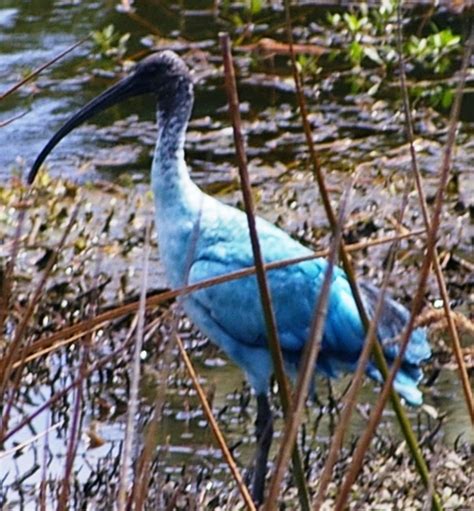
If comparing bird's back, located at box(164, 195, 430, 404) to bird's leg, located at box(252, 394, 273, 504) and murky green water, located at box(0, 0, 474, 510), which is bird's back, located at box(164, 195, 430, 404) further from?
murky green water, located at box(0, 0, 474, 510)

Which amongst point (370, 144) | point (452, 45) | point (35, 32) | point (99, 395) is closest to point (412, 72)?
point (452, 45)

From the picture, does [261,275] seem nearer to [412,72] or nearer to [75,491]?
Result: [75,491]

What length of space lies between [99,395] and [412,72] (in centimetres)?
399

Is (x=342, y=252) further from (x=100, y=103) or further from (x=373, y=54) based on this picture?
(x=373, y=54)

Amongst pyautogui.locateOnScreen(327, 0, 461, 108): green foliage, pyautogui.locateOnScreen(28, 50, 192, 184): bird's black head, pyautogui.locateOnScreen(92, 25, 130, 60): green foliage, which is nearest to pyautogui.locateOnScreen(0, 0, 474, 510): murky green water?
pyautogui.locateOnScreen(92, 25, 130, 60): green foliage

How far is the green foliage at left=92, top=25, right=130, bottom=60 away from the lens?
861 cm

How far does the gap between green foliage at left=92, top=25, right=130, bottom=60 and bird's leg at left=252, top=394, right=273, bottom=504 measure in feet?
14.6

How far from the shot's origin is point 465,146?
24.1 ft

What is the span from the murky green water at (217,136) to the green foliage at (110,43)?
0.08m

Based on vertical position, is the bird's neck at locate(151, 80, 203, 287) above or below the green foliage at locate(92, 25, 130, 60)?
above

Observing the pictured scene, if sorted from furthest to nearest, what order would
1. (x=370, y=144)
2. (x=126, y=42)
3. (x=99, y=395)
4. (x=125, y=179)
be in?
(x=126, y=42)
(x=370, y=144)
(x=125, y=179)
(x=99, y=395)

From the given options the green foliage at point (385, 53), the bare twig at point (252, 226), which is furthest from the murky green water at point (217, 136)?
the bare twig at point (252, 226)

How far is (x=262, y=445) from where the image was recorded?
13.4 ft

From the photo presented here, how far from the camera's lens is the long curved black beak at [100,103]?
4.72 metres
